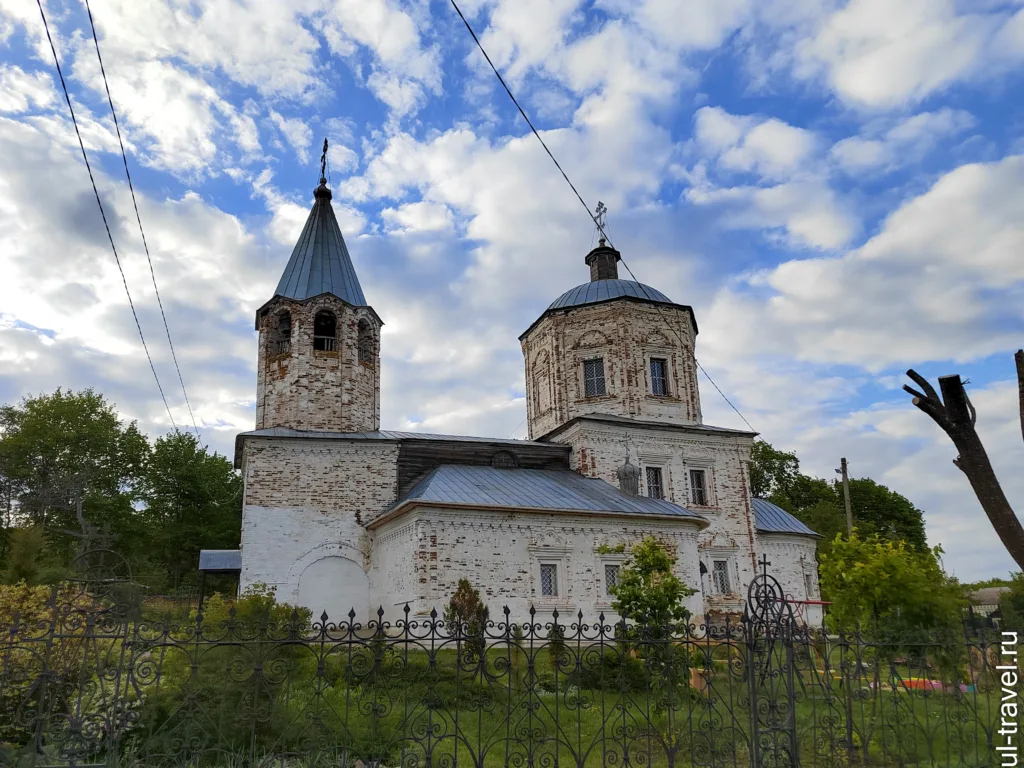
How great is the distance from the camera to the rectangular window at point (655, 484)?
20656 mm

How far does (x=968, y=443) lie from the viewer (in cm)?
765

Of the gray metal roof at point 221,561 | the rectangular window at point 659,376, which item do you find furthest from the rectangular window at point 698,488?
the gray metal roof at point 221,561

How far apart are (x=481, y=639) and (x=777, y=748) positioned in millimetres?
2641

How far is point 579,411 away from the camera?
71.8 ft

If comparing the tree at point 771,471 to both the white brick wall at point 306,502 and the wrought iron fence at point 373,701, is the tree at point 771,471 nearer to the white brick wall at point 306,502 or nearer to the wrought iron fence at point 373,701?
the white brick wall at point 306,502

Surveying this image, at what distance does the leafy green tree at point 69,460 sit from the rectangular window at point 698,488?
2228 cm

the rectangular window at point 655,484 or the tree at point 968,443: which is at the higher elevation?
the rectangular window at point 655,484

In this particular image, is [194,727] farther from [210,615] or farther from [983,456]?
[983,456]

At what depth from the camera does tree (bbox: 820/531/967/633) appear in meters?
10.3

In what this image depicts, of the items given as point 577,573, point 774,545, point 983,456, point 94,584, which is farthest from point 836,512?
point 94,584

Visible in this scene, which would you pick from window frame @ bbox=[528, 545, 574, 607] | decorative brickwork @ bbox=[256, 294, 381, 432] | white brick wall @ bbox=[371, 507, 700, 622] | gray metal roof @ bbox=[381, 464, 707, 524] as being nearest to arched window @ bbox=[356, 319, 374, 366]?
decorative brickwork @ bbox=[256, 294, 381, 432]

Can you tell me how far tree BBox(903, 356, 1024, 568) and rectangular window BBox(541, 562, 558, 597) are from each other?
33.2 feet

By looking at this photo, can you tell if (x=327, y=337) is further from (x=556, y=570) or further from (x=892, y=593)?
(x=892, y=593)

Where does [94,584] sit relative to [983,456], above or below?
below
